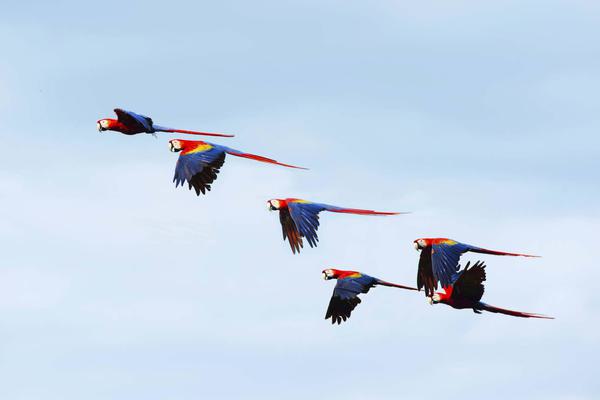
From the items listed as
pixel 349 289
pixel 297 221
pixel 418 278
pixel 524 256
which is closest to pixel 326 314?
pixel 349 289

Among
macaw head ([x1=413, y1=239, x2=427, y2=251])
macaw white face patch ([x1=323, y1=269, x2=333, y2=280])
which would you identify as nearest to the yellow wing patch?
macaw head ([x1=413, y1=239, x2=427, y2=251])

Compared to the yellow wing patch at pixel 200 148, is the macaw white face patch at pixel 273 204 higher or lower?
lower

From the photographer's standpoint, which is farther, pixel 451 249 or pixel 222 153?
pixel 451 249

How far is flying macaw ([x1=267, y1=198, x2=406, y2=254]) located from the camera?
3198cm

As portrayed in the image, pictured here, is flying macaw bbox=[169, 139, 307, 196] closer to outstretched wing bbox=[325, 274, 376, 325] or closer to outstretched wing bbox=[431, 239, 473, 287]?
outstretched wing bbox=[431, 239, 473, 287]

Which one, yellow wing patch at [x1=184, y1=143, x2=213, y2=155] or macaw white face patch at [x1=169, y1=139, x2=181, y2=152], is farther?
macaw white face patch at [x1=169, y1=139, x2=181, y2=152]

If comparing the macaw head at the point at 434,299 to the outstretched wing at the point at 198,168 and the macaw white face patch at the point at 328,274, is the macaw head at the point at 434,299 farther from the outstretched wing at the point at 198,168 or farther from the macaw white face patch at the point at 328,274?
the outstretched wing at the point at 198,168

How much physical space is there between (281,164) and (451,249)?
700cm

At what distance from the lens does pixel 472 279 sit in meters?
34.6

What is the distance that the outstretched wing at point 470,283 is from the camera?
113ft

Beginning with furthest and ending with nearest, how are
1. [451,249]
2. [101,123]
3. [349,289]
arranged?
[349,289], [451,249], [101,123]

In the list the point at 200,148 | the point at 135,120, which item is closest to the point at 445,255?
the point at 200,148

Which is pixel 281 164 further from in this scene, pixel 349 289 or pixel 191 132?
pixel 349 289

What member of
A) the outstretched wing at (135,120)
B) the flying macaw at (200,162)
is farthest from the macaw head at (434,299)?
the outstretched wing at (135,120)
